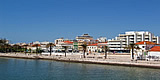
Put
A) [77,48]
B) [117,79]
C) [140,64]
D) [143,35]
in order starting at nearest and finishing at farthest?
[117,79] < [140,64] < [143,35] < [77,48]

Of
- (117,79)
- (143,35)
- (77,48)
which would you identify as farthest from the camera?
(77,48)

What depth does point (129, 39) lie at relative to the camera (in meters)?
112

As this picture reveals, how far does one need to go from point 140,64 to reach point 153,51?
1394cm

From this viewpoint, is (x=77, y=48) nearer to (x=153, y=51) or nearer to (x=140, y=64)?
(x=153, y=51)

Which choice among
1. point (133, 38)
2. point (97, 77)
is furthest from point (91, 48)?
point (97, 77)

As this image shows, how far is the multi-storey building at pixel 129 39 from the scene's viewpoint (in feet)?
365

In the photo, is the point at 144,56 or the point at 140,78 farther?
the point at 144,56

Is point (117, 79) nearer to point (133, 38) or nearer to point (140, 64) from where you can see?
point (140, 64)

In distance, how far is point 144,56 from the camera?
59.8 meters

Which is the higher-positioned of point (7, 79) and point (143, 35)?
point (143, 35)

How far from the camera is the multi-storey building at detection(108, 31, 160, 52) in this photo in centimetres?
11125

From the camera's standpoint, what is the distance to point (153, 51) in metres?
61.5

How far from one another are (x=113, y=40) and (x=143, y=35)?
14.2 metres

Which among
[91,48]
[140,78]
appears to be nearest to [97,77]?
[140,78]
